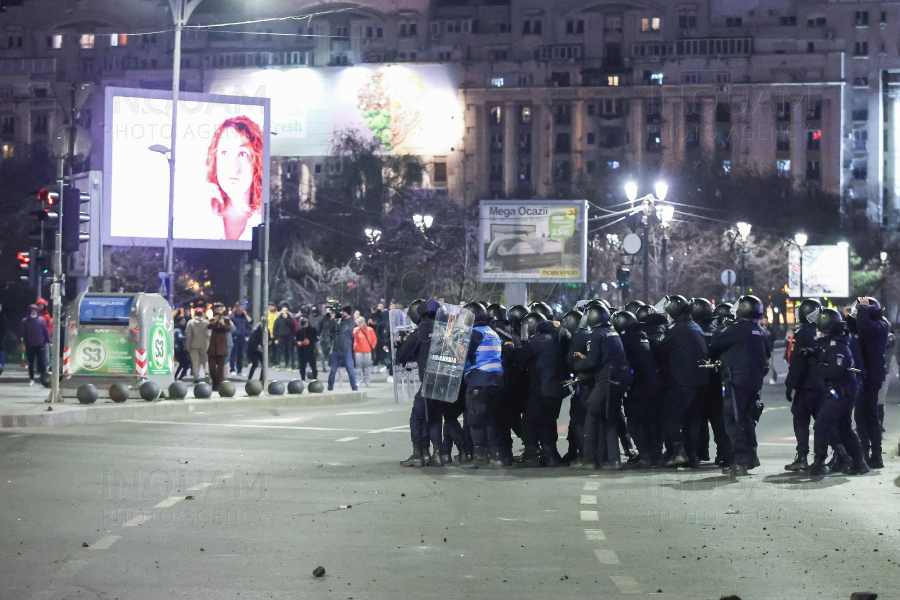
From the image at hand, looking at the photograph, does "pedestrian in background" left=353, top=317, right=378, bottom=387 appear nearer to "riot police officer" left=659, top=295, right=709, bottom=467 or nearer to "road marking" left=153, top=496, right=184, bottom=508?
"riot police officer" left=659, top=295, right=709, bottom=467

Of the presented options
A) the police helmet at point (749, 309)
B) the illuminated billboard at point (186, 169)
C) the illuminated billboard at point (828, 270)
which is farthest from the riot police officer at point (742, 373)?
the illuminated billboard at point (828, 270)

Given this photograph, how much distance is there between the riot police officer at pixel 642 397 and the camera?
1344 centimetres

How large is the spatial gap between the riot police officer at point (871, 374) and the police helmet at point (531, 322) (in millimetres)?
3410

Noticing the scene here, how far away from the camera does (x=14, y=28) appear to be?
112000 mm

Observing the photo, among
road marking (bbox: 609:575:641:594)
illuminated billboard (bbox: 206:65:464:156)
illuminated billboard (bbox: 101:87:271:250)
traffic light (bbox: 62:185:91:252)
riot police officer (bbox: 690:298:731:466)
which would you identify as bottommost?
road marking (bbox: 609:575:641:594)

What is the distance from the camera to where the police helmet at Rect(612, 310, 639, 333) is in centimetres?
1366

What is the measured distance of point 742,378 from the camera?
1262 cm

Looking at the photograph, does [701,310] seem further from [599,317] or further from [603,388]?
[603,388]

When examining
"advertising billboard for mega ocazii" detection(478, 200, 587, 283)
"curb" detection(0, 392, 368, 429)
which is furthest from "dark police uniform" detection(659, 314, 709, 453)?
"advertising billboard for mega ocazii" detection(478, 200, 587, 283)

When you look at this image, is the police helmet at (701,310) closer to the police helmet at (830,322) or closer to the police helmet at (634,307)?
the police helmet at (634,307)

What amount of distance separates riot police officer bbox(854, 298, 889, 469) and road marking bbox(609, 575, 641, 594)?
7.15 metres

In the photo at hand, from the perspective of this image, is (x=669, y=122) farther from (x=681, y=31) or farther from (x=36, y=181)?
(x=36, y=181)

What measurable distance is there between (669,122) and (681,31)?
328 inches

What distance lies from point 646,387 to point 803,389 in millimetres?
1609
